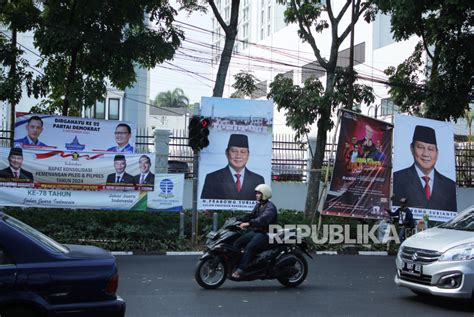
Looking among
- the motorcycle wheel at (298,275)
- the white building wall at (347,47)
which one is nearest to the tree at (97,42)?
the motorcycle wheel at (298,275)

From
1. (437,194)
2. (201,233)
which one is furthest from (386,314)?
(437,194)

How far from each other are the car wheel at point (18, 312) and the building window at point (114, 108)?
37.3 metres

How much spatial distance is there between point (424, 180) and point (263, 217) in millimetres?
10351

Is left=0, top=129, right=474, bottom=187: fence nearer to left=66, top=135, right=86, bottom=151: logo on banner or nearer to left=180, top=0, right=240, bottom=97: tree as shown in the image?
left=180, top=0, right=240, bottom=97: tree

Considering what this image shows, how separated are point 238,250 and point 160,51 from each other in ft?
31.6

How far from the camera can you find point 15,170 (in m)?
17.0

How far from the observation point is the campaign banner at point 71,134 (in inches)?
688

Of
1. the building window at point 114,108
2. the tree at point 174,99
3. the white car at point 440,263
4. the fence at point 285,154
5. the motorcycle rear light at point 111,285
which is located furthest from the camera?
the tree at point 174,99

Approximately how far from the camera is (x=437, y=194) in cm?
1956

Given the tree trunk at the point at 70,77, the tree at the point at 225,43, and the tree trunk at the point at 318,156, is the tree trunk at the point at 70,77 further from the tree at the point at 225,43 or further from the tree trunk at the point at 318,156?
the tree trunk at the point at 318,156

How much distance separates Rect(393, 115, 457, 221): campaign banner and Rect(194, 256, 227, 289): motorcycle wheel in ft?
31.3

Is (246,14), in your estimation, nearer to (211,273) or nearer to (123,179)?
(123,179)

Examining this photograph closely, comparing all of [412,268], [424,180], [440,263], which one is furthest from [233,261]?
[424,180]
